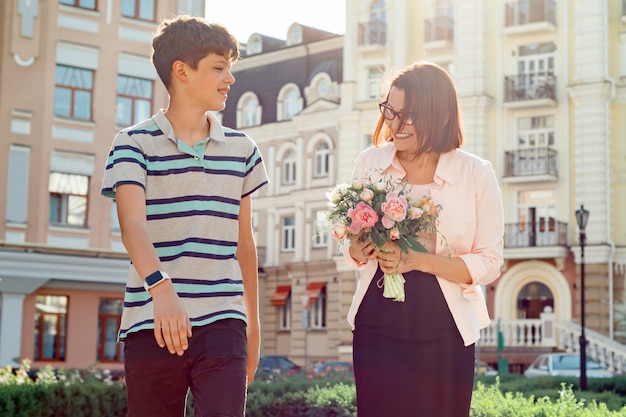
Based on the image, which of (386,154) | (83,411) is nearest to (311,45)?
(83,411)

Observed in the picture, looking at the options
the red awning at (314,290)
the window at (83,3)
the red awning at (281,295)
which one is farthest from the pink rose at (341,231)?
the red awning at (281,295)

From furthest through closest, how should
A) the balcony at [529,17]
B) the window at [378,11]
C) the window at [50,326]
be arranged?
the window at [378,11] < the balcony at [529,17] < the window at [50,326]

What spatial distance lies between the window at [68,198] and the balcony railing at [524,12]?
2067 centimetres

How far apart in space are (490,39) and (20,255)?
908 inches

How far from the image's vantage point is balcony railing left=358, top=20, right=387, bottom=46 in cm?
5141

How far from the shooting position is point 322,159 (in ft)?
177

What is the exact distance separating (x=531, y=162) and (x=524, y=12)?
6062 millimetres

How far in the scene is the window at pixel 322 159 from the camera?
176 ft

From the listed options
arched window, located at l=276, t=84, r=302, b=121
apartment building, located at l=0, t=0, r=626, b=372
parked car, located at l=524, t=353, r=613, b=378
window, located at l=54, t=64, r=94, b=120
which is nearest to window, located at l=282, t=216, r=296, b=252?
apartment building, located at l=0, t=0, r=626, b=372

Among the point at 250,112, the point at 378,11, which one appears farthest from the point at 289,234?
the point at 378,11

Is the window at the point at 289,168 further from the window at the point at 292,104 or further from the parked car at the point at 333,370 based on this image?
the parked car at the point at 333,370

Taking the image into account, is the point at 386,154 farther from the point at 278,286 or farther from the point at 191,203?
the point at 278,286

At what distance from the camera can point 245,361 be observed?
459 cm

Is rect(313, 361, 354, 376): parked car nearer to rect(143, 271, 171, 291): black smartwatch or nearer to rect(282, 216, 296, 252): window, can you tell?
rect(282, 216, 296, 252): window
